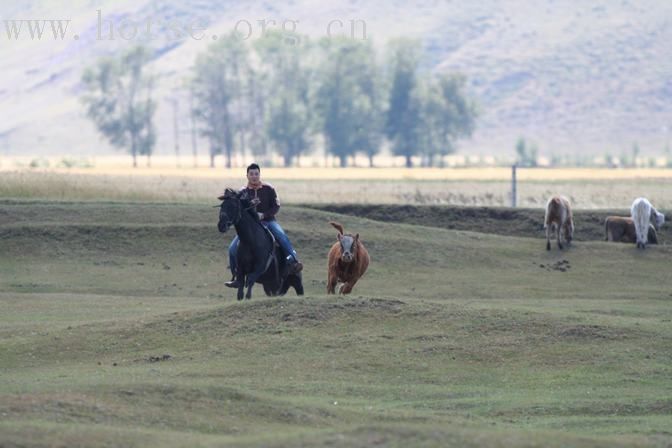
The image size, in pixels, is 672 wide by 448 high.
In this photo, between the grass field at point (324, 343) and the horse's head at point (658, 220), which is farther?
the horse's head at point (658, 220)

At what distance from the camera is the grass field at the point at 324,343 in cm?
1393

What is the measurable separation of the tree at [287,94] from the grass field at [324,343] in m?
93.1

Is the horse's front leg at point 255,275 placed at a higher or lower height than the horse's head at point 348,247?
lower

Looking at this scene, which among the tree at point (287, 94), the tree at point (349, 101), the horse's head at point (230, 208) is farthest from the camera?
the tree at point (287, 94)

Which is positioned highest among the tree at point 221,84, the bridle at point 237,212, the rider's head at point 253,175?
the tree at point 221,84

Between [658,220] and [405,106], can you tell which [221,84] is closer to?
[405,106]

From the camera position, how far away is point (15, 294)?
2733 centimetres

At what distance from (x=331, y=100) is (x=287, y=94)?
4.47m

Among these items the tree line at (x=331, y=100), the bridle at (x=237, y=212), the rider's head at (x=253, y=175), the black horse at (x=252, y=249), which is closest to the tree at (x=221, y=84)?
the tree line at (x=331, y=100)

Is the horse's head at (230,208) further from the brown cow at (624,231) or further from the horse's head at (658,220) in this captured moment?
the horse's head at (658,220)

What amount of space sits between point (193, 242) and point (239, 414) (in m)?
19.5

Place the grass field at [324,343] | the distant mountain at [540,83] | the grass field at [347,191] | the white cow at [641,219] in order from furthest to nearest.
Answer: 1. the distant mountain at [540,83]
2. the grass field at [347,191]
3. the white cow at [641,219]
4. the grass field at [324,343]

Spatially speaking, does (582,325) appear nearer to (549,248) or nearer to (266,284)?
(266,284)

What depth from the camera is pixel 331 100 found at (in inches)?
Answer: 5007
